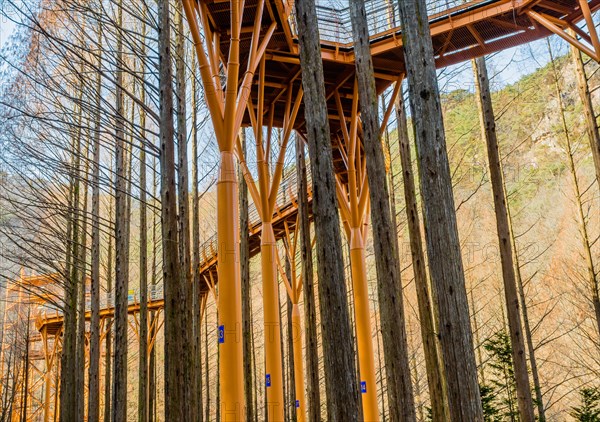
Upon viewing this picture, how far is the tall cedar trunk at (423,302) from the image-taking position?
8.82m

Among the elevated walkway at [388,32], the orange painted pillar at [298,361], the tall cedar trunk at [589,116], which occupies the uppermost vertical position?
the elevated walkway at [388,32]

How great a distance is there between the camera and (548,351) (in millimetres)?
25328

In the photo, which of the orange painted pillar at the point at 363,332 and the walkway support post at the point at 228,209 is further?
the orange painted pillar at the point at 363,332

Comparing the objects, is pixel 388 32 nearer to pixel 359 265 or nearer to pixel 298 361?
pixel 359 265

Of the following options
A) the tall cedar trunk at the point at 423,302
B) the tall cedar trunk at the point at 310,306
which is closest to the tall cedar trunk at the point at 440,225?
the tall cedar trunk at the point at 423,302

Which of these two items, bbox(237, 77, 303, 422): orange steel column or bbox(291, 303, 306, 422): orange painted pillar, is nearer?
bbox(237, 77, 303, 422): orange steel column

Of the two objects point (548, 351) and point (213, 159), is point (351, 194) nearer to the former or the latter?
point (213, 159)

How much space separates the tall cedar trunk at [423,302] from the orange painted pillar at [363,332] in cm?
345

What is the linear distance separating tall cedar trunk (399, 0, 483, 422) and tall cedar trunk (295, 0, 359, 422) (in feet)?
6.57

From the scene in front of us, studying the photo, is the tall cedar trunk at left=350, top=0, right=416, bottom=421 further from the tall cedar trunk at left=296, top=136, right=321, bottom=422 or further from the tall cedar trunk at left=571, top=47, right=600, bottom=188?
the tall cedar trunk at left=571, top=47, right=600, bottom=188

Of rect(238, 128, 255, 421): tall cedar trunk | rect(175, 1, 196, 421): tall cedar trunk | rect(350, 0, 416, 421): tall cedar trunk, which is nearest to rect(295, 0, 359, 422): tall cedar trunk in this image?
rect(350, 0, 416, 421): tall cedar trunk

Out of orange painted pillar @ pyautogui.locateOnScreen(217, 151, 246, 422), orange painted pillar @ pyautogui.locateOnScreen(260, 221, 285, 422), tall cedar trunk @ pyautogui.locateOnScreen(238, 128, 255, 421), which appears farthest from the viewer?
tall cedar trunk @ pyautogui.locateOnScreen(238, 128, 255, 421)

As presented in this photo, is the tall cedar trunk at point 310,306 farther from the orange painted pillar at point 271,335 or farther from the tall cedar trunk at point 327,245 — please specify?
the tall cedar trunk at point 327,245

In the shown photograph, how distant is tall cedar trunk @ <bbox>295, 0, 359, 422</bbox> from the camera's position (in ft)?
22.1
